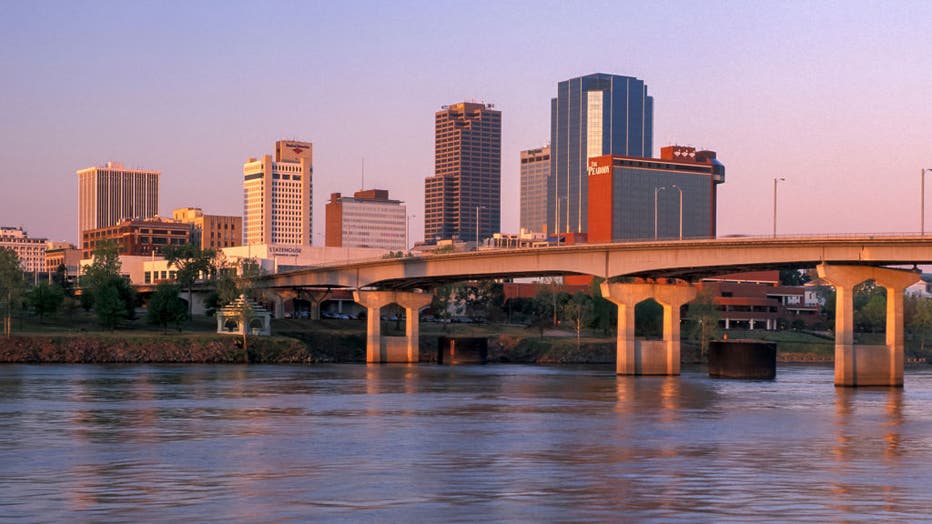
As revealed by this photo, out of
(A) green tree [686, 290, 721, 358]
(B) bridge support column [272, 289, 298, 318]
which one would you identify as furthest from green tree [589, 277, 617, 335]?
(B) bridge support column [272, 289, 298, 318]

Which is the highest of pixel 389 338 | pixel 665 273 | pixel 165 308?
pixel 665 273

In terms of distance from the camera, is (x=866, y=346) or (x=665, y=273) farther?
(x=665, y=273)

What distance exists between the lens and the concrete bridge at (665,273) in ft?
328

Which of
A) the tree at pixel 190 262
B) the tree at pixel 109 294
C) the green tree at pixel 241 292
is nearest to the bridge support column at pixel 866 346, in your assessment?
the green tree at pixel 241 292

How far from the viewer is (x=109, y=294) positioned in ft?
488

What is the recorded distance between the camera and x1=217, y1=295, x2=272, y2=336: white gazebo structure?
15238 centimetres

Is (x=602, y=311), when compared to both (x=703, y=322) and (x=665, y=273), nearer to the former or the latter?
(x=703, y=322)

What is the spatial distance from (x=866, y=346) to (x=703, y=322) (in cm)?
7127

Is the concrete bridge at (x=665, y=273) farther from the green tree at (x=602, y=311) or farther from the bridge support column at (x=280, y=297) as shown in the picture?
the green tree at (x=602, y=311)

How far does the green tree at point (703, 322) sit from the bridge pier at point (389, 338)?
4212 centimetres

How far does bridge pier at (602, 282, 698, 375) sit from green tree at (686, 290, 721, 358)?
5363 centimetres

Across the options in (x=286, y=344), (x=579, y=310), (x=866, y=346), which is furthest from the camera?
(x=579, y=310)

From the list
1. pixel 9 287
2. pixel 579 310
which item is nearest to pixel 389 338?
pixel 579 310

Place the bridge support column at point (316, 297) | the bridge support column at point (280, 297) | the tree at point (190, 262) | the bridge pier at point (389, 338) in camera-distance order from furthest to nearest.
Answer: the bridge support column at point (316, 297)
the tree at point (190, 262)
the bridge support column at point (280, 297)
the bridge pier at point (389, 338)
